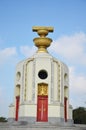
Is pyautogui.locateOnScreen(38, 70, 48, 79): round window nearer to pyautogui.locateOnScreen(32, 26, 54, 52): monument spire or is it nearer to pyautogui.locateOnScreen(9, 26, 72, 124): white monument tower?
pyautogui.locateOnScreen(9, 26, 72, 124): white monument tower

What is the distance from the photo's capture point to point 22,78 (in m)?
27.0

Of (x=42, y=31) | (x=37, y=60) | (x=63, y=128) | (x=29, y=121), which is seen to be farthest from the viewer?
(x=42, y=31)

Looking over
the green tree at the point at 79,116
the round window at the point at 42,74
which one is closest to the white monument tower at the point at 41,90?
the round window at the point at 42,74

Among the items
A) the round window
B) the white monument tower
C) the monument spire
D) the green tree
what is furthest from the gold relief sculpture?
the green tree

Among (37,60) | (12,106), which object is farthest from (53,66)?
(12,106)

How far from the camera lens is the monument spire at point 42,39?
93.2 feet

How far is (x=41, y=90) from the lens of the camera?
26.3m

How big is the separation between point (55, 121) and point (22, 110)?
3.16 meters

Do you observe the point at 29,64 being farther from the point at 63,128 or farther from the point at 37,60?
the point at 63,128

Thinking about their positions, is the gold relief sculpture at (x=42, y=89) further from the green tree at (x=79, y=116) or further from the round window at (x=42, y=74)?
the green tree at (x=79, y=116)

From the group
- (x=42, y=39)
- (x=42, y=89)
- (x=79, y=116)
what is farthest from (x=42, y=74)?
(x=79, y=116)

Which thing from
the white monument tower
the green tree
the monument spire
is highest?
the monument spire

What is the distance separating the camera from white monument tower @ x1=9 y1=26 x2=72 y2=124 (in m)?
25.5

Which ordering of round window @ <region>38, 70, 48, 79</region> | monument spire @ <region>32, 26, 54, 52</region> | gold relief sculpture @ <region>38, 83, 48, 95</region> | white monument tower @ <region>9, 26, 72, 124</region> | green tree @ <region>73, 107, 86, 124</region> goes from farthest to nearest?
1. green tree @ <region>73, 107, 86, 124</region>
2. monument spire @ <region>32, 26, 54, 52</region>
3. round window @ <region>38, 70, 48, 79</region>
4. gold relief sculpture @ <region>38, 83, 48, 95</region>
5. white monument tower @ <region>9, 26, 72, 124</region>
